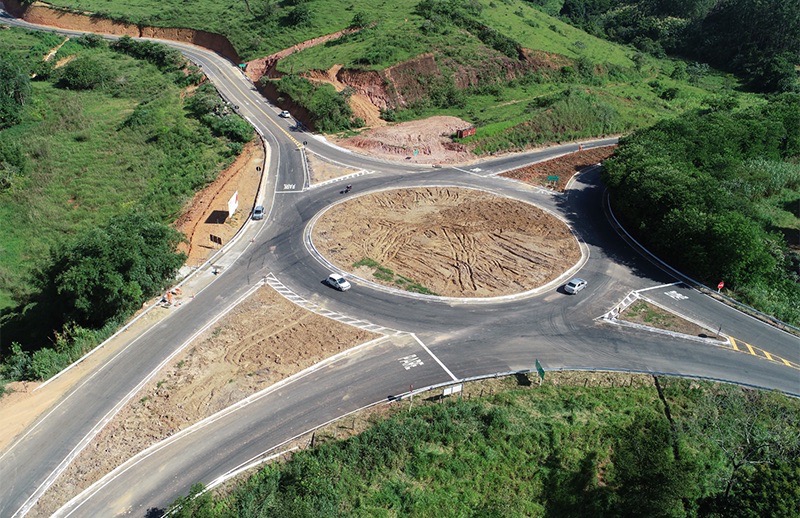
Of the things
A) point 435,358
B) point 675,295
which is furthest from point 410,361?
point 675,295

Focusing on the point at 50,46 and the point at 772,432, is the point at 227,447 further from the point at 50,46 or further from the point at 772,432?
the point at 50,46

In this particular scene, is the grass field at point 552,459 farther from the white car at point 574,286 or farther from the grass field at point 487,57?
the grass field at point 487,57

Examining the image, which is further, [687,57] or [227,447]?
[687,57]

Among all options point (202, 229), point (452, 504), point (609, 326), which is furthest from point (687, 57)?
point (452, 504)

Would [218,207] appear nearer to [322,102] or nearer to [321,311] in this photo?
[321,311]

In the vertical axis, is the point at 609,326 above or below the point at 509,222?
below

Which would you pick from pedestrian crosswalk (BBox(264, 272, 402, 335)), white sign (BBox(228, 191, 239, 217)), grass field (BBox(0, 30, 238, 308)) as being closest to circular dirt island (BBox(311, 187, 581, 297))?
pedestrian crosswalk (BBox(264, 272, 402, 335))
